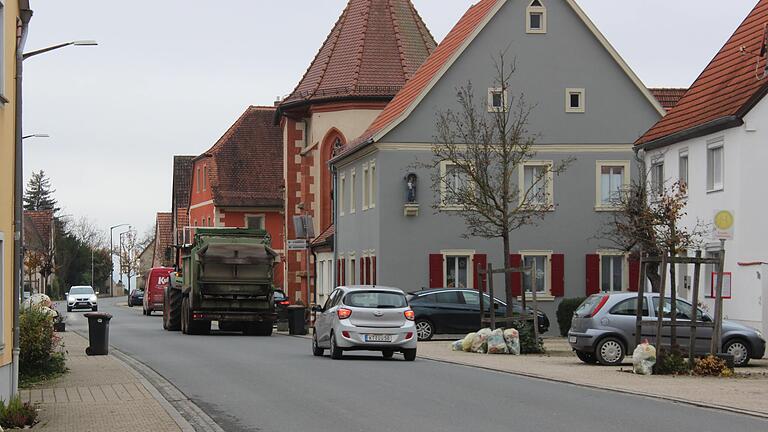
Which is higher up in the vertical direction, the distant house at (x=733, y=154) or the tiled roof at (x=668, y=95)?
the tiled roof at (x=668, y=95)

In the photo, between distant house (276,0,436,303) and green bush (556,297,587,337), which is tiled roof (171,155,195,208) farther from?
green bush (556,297,587,337)

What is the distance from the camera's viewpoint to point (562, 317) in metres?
41.7

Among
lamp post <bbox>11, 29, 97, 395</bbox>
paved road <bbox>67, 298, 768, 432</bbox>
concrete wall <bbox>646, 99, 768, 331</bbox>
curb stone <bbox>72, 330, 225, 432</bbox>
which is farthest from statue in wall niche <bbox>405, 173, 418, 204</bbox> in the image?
lamp post <bbox>11, 29, 97, 395</bbox>

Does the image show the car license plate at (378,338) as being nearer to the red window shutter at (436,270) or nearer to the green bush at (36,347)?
the green bush at (36,347)

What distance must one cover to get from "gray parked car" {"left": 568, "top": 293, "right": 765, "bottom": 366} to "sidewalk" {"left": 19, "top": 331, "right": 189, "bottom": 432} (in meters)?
8.83

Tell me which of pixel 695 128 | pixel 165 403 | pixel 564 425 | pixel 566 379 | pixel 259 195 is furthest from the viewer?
pixel 259 195

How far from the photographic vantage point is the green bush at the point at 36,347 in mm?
22219

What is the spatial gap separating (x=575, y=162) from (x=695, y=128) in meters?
12.6

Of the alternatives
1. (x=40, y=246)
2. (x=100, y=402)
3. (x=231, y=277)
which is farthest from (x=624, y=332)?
(x=40, y=246)

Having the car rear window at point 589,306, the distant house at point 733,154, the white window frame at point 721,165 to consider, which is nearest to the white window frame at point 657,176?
the distant house at point 733,154

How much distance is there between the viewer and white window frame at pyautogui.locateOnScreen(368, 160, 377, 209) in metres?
46.9

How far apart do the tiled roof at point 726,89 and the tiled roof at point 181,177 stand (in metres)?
68.3

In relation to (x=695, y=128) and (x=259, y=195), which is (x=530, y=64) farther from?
(x=259, y=195)

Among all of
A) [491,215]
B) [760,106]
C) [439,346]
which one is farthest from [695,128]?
[439,346]
